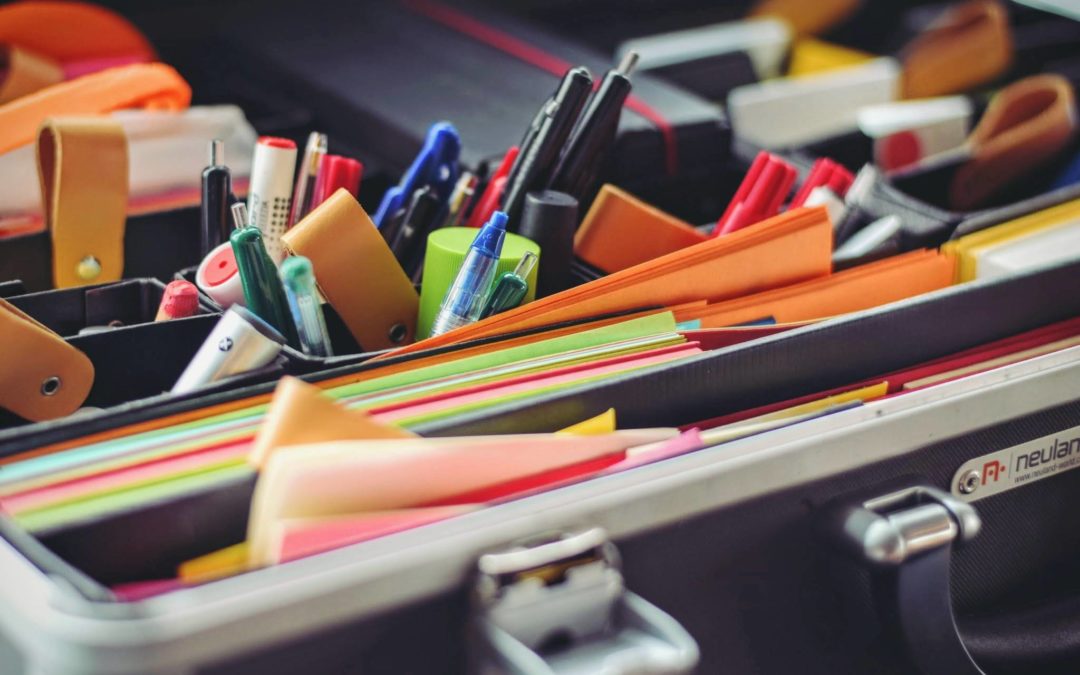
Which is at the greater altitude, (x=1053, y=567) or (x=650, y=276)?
(x=650, y=276)

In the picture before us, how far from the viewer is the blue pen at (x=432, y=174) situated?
0.59 m

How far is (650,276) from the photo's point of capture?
530 millimetres

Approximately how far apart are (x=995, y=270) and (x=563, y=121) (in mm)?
233

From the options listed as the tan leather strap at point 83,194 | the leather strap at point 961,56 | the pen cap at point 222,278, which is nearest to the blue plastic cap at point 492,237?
the pen cap at point 222,278

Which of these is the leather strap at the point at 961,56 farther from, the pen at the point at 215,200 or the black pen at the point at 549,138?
the pen at the point at 215,200

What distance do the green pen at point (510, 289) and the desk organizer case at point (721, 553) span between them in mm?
76

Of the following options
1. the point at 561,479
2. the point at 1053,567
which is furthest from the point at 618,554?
the point at 1053,567

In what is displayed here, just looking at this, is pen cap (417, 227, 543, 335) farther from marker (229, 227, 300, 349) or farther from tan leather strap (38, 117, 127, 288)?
tan leather strap (38, 117, 127, 288)

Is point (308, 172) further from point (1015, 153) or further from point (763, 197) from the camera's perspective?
point (1015, 153)

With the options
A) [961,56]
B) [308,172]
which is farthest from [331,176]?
[961,56]

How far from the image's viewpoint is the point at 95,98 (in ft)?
2.19

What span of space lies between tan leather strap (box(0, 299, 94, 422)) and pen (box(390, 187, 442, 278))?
16 cm

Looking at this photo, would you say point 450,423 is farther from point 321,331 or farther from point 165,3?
point 165,3

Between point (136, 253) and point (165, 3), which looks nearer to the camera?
point (136, 253)
